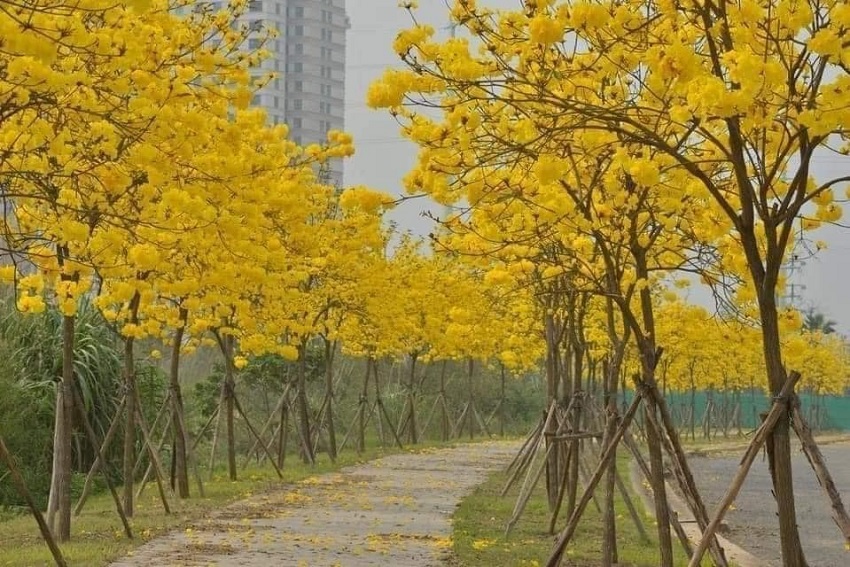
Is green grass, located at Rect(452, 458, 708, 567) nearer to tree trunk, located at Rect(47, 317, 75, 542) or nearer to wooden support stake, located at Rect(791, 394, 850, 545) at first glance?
tree trunk, located at Rect(47, 317, 75, 542)

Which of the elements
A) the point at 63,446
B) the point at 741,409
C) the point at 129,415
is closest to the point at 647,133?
the point at 63,446

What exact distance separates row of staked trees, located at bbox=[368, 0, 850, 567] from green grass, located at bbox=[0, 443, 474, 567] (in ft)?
13.1

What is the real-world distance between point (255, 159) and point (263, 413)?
20.3 metres

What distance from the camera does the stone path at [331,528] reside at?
964 cm

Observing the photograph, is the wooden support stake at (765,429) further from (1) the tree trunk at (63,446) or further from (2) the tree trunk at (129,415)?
(2) the tree trunk at (129,415)

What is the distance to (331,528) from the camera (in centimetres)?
1177

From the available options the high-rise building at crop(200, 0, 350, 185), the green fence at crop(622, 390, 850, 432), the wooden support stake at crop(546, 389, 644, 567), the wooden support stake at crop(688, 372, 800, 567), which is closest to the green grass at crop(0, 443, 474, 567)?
the wooden support stake at crop(546, 389, 644, 567)

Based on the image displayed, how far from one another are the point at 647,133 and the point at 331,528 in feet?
23.3

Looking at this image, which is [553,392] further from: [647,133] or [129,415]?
[647,133]

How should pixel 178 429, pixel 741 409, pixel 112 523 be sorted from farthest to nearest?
pixel 741 409
pixel 178 429
pixel 112 523

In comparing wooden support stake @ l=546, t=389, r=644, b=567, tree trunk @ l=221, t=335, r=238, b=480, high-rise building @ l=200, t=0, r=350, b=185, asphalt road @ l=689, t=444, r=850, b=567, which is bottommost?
asphalt road @ l=689, t=444, r=850, b=567

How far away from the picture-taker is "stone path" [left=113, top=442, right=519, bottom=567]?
9.64 metres

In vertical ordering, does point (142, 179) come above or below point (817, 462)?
above

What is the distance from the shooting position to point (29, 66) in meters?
5.60
